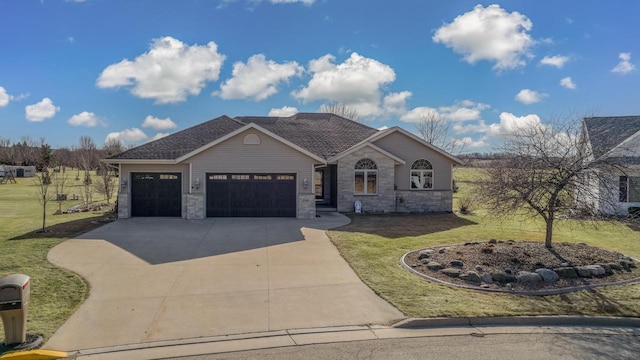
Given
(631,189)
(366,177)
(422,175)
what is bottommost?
(631,189)

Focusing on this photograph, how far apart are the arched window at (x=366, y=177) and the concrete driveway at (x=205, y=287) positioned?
24.7 feet

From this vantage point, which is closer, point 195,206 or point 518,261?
point 518,261

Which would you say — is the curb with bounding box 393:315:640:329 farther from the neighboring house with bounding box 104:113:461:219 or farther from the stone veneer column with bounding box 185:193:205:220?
the stone veneer column with bounding box 185:193:205:220

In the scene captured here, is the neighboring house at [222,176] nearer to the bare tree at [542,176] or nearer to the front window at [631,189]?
the bare tree at [542,176]

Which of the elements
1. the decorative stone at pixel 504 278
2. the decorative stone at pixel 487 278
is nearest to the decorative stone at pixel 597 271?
the decorative stone at pixel 504 278

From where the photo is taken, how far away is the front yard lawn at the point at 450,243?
770 cm

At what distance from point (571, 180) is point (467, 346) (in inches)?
256

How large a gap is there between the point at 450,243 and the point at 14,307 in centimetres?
1212

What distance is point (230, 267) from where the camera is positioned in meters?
10.6

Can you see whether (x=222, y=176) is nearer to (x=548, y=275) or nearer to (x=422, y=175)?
(x=422, y=175)

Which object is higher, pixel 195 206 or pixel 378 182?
pixel 378 182

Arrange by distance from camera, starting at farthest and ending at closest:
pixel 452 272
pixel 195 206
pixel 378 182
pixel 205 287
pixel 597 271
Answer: pixel 378 182, pixel 195 206, pixel 597 271, pixel 452 272, pixel 205 287

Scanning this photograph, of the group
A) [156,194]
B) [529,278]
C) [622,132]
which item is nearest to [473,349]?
[529,278]

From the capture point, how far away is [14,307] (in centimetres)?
577
